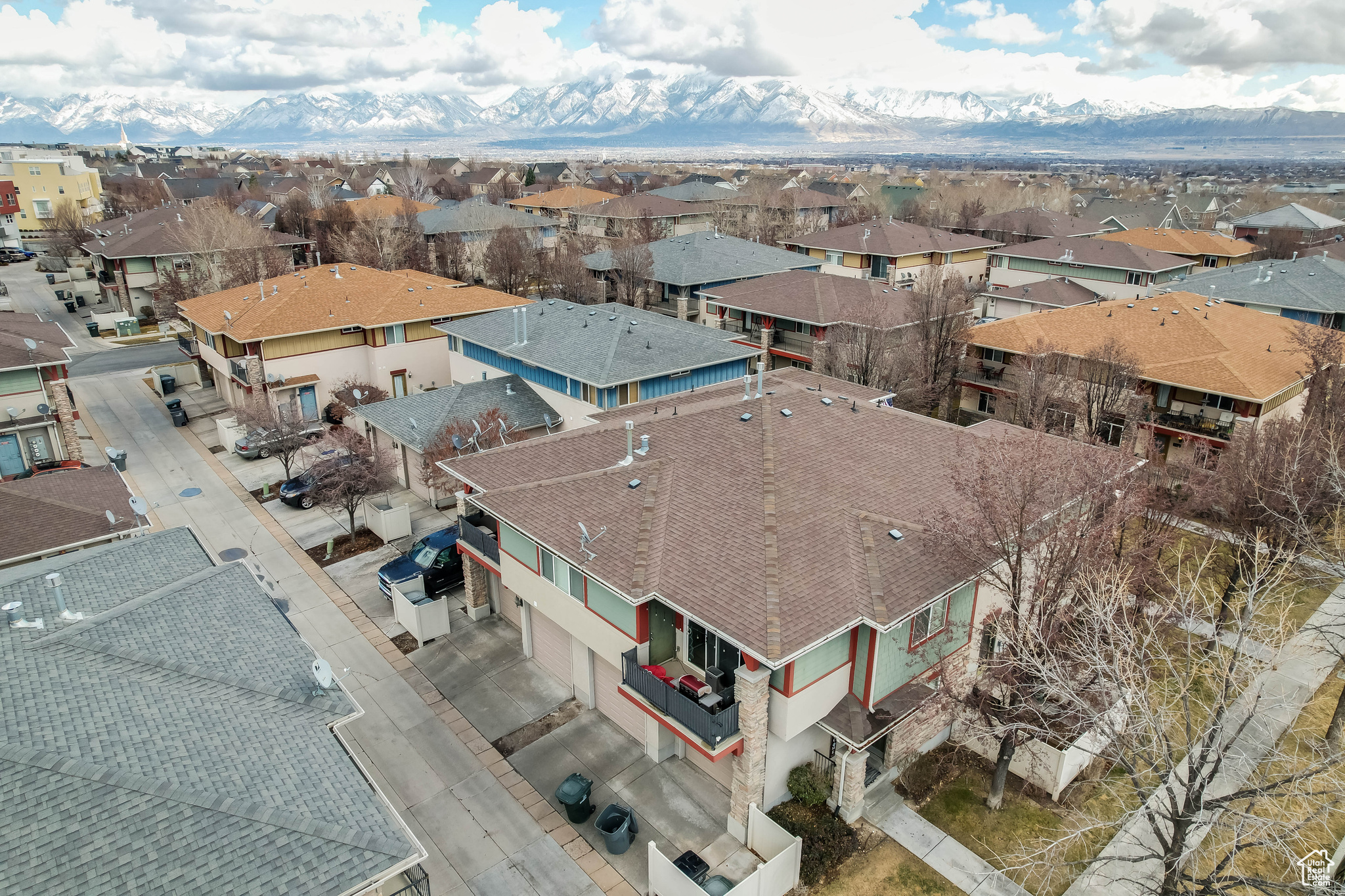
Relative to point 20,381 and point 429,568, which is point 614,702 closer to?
point 429,568

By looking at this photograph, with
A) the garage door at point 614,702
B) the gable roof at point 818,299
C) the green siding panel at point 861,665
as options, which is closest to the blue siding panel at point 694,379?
the gable roof at point 818,299

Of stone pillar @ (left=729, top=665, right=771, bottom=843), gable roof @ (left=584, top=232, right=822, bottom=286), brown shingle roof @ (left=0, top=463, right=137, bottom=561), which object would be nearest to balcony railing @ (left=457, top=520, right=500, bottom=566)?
stone pillar @ (left=729, top=665, right=771, bottom=843)

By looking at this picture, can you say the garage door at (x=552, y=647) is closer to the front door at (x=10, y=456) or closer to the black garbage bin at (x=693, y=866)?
the black garbage bin at (x=693, y=866)

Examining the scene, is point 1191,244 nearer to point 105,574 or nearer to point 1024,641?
point 1024,641

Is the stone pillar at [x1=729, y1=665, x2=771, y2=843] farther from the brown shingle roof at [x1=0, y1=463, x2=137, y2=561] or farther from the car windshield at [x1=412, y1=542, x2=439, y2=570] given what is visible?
the brown shingle roof at [x1=0, y1=463, x2=137, y2=561]

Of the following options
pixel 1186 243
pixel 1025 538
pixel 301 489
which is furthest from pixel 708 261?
pixel 1186 243

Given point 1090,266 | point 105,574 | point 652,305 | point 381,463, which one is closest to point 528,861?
point 105,574
